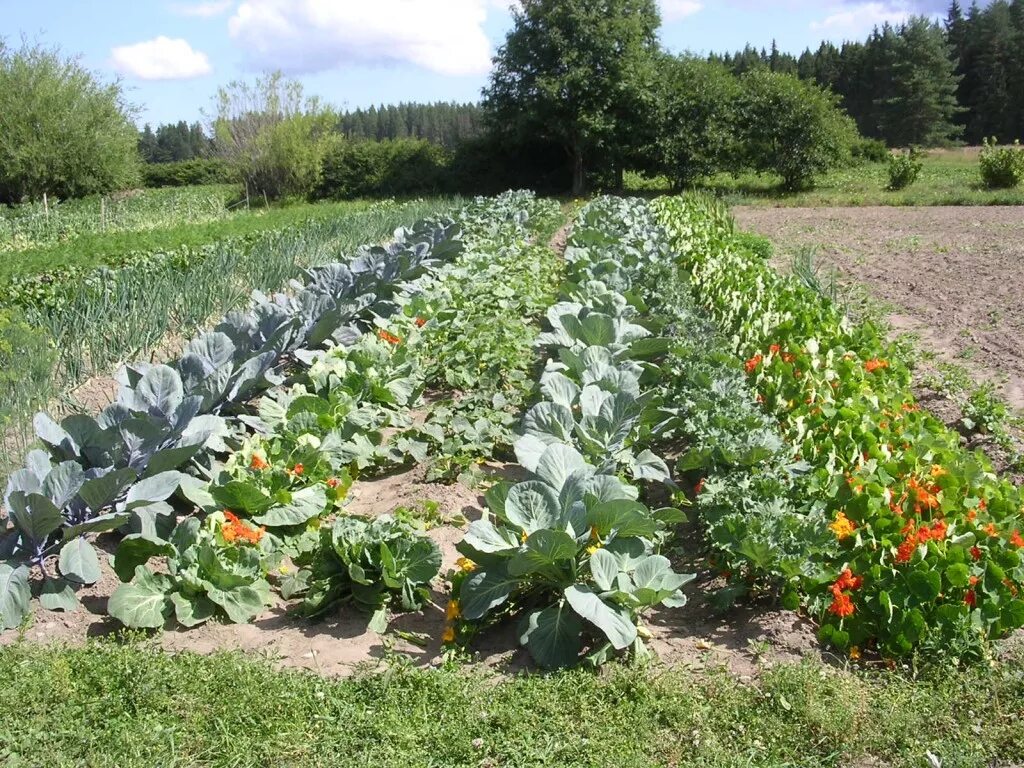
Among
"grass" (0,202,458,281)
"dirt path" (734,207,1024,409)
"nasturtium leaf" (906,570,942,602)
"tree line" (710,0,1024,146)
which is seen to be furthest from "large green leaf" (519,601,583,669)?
"tree line" (710,0,1024,146)

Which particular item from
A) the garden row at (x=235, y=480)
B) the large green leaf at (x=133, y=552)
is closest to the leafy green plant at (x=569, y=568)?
the garden row at (x=235, y=480)

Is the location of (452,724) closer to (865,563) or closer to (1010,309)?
(865,563)

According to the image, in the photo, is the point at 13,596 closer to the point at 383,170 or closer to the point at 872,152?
the point at 383,170

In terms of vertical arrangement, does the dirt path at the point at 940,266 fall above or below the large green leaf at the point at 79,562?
above

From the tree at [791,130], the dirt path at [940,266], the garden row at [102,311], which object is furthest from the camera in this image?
the tree at [791,130]

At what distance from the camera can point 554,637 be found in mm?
3234

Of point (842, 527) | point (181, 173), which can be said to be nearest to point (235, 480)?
point (842, 527)

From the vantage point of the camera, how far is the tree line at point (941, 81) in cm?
5031

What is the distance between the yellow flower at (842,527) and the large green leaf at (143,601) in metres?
2.56

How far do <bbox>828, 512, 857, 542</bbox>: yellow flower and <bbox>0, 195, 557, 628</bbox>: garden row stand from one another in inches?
60.2

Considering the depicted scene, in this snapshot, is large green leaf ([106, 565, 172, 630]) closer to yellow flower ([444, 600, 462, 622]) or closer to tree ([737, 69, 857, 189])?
yellow flower ([444, 600, 462, 622])

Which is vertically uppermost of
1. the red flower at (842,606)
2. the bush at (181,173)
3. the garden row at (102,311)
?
the bush at (181,173)

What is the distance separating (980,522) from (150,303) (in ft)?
17.3

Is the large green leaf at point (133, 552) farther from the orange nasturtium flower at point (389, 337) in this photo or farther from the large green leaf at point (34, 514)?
the orange nasturtium flower at point (389, 337)
